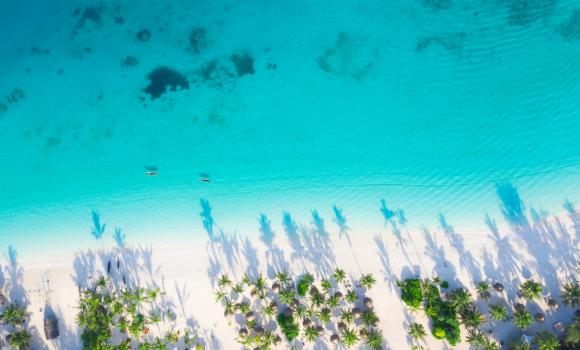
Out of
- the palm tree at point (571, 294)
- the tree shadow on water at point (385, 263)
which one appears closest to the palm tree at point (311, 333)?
the tree shadow on water at point (385, 263)

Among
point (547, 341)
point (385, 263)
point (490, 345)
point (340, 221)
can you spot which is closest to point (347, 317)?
point (385, 263)

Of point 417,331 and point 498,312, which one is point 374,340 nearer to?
point 417,331

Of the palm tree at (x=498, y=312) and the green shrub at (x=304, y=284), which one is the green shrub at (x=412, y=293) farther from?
the green shrub at (x=304, y=284)

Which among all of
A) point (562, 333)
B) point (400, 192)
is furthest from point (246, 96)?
point (562, 333)

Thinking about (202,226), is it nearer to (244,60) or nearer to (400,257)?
(244,60)

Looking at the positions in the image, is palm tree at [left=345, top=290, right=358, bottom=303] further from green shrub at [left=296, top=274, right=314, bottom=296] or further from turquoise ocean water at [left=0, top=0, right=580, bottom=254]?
turquoise ocean water at [left=0, top=0, right=580, bottom=254]

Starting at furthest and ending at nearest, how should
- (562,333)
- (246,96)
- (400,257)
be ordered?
1. (246,96)
2. (400,257)
3. (562,333)

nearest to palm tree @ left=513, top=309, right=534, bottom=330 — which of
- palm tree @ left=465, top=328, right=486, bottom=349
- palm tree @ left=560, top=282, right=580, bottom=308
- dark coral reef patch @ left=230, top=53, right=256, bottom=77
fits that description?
palm tree @ left=465, top=328, right=486, bottom=349
